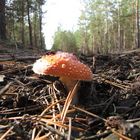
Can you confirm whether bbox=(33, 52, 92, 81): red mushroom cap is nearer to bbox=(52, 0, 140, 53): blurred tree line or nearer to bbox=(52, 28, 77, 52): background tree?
bbox=(52, 0, 140, 53): blurred tree line

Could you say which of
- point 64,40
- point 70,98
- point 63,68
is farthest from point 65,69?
point 64,40

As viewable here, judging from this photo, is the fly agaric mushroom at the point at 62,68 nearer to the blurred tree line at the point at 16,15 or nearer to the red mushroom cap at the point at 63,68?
the red mushroom cap at the point at 63,68

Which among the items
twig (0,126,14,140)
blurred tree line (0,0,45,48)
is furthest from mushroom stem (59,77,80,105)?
blurred tree line (0,0,45,48)

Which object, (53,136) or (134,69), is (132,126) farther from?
(134,69)

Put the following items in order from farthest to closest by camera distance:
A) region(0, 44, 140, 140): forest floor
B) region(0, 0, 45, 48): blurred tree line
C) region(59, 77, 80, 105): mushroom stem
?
region(0, 0, 45, 48): blurred tree line → region(59, 77, 80, 105): mushroom stem → region(0, 44, 140, 140): forest floor

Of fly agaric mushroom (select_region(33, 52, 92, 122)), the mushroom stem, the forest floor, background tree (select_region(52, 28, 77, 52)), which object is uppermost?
background tree (select_region(52, 28, 77, 52))

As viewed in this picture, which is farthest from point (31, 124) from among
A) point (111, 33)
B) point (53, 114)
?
point (111, 33)
